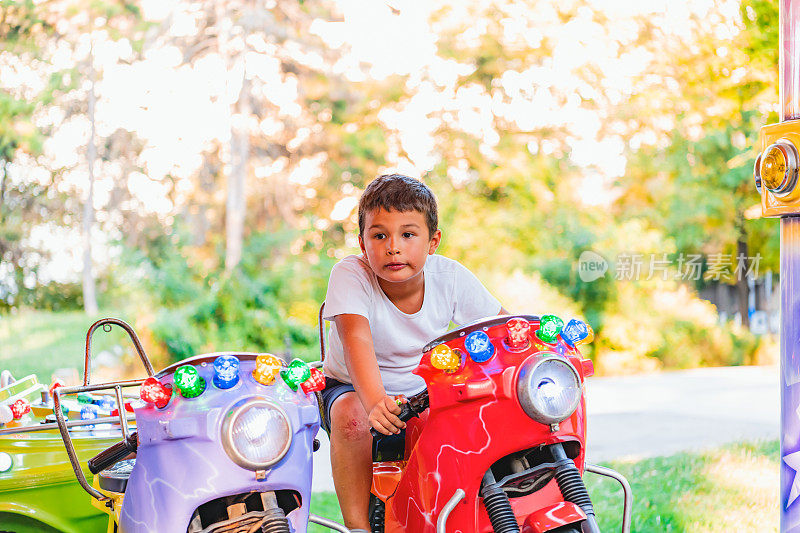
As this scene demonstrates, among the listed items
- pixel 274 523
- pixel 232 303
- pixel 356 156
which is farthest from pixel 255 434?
pixel 356 156

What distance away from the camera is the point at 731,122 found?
8.93m

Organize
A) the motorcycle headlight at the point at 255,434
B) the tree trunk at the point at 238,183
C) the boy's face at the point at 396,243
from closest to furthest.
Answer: the motorcycle headlight at the point at 255,434 < the boy's face at the point at 396,243 < the tree trunk at the point at 238,183

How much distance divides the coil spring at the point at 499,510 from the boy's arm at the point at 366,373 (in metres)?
0.24

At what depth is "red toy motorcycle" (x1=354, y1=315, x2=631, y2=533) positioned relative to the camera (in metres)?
1.62

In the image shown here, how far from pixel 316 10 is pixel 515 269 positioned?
3654 millimetres

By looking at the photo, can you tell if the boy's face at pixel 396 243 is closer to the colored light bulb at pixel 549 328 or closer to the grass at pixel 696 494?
the colored light bulb at pixel 549 328

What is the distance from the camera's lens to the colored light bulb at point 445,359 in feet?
5.46

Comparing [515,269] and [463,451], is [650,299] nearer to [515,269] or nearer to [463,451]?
[515,269]

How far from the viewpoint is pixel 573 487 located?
5.34ft

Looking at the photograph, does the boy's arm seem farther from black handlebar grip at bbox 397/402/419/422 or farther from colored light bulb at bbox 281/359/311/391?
colored light bulb at bbox 281/359/311/391

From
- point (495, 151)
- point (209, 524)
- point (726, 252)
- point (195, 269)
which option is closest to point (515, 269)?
point (495, 151)

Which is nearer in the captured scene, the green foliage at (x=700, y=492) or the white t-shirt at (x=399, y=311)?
the white t-shirt at (x=399, y=311)

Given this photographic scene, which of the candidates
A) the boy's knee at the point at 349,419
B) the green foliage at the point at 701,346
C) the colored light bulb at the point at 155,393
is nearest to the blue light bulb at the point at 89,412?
the boy's knee at the point at 349,419

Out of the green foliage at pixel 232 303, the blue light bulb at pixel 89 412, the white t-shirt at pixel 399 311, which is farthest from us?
the green foliage at pixel 232 303
